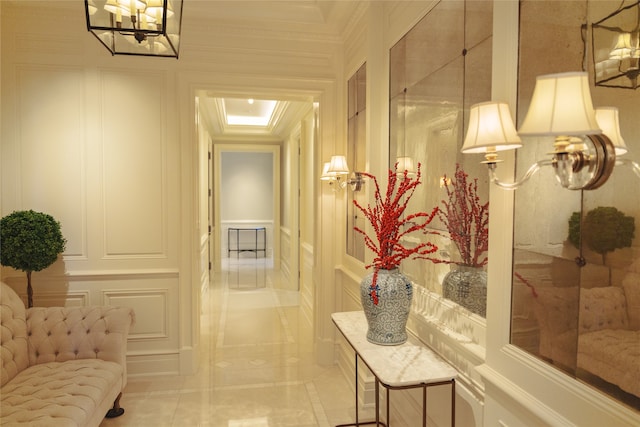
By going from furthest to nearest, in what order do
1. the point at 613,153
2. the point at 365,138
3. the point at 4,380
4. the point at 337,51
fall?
the point at 337,51 < the point at 365,138 < the point at 4,380 < the point at 613,153

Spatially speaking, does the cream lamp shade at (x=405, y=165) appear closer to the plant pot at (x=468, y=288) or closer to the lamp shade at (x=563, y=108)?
the plant pot at (x=468, y=288)

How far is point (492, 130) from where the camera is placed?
3.93 feet

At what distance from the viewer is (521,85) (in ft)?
4.32

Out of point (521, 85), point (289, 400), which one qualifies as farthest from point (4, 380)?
point (521, 85)

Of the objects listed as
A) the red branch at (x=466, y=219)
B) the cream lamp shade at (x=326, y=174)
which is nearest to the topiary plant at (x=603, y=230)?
the red branch at (x=466, y=219)

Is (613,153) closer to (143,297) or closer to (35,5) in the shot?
(143,297)

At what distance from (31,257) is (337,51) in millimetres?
2850

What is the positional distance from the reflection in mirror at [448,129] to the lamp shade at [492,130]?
0.42 meters

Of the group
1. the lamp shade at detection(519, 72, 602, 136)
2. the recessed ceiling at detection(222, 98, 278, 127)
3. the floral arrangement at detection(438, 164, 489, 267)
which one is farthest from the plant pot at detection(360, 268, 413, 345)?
the recessed ceiling at detection(222, 98, 278, 127)

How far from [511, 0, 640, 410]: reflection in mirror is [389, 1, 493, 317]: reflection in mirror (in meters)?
0.34

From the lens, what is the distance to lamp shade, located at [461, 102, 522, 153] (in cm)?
119

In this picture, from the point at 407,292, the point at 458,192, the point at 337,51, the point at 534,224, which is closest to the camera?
the point at 534,224

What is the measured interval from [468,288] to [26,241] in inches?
112

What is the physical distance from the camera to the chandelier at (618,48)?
955 millimetres
